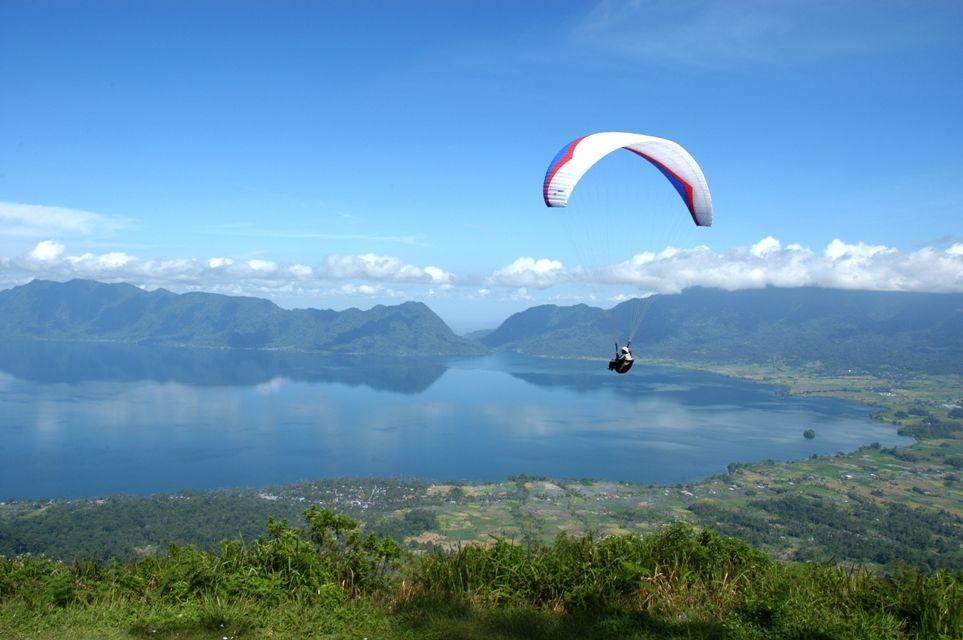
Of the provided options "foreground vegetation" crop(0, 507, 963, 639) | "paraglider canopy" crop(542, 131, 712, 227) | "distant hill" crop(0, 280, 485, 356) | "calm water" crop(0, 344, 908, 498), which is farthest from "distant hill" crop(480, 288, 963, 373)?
"foreground vegetation" crop(0, 507, 963, 639)

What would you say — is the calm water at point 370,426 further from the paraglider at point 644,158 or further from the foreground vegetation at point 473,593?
the foreground vegetation at point 473,593

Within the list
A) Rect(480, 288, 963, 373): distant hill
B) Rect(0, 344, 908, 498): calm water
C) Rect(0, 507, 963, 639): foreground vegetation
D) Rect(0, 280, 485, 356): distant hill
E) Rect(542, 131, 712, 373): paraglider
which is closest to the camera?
Rect(0, 507, 963, 639): foreground vegetation

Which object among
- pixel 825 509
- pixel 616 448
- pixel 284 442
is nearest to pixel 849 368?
pixel 616 448

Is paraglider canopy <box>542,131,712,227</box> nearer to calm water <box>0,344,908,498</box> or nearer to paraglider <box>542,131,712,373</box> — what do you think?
paraglider <box>542,131,712,373</box>

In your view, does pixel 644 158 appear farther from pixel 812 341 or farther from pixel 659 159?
pixel 812 341

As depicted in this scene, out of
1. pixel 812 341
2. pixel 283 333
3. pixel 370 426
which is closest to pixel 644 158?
pixel 370 426

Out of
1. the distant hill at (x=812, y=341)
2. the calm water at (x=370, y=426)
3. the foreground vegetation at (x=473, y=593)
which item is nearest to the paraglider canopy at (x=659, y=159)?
the foreground vegetation at (x=473, y=593)

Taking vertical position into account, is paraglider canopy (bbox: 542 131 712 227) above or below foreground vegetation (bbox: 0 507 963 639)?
above
